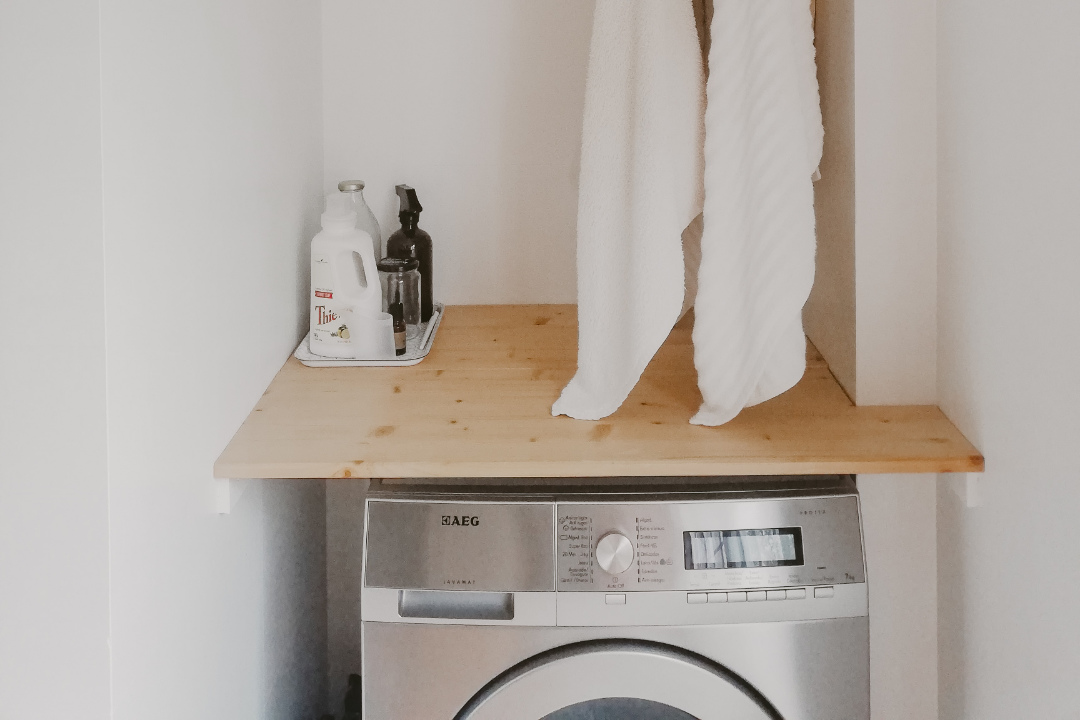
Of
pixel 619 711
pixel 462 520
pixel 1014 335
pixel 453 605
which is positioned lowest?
pixel 619 711

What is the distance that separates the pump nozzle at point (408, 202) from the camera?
4.96 ft

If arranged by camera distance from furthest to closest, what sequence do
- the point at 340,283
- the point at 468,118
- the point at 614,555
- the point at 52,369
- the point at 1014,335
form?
the point at 468,118 → the point at 340,283 → the point at 614,555 → the point at 1014,335 → the point at 52,369

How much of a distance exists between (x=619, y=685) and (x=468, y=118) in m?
0.97

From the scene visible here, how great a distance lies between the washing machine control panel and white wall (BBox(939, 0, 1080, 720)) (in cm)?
17

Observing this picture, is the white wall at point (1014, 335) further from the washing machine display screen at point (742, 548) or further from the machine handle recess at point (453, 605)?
the machine handle recess at point (453, 605)

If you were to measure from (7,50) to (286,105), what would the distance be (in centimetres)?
65

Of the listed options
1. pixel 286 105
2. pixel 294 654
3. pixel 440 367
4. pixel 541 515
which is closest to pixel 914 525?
pixel 541 515

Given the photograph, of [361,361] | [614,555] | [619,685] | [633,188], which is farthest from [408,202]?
[619,685]

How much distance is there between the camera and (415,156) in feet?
5.26

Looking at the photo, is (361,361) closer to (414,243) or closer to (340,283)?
(340,283)

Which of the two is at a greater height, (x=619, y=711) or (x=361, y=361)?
(x=361, y=361)

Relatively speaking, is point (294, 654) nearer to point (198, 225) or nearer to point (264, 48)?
point (198, 225)

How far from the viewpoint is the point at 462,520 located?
1.08 m

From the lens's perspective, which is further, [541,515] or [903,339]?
[903,339]
